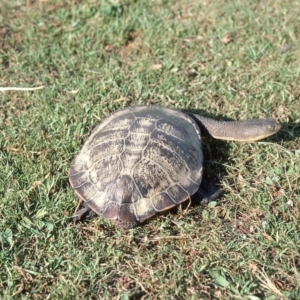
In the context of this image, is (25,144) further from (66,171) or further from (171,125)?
(171,125)

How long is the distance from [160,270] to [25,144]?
1.61 meters

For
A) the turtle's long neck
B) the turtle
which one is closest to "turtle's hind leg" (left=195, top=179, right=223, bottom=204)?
the turtle

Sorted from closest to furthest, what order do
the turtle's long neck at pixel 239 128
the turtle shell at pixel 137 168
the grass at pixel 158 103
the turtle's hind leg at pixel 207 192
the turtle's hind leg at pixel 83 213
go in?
the grass at pixel 158 103 → the turtle shell at pixel 137 168 → the turtle's hind leg at pixel 83 213 → the turtle's hind leg at pixel 207 192 → the turtle's long neck at pixel 239 128

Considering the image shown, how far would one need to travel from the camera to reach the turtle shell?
3.21 meters

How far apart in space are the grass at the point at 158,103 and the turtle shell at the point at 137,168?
0.19 metres

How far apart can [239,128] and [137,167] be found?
1.11 metres

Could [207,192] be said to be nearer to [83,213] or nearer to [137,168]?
[137,168]

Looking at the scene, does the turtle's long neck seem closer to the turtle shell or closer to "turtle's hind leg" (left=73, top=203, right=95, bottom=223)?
the turtle shell

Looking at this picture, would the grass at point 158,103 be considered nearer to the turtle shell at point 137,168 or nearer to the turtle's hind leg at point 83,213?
the turtle's hind leg at point 83,213

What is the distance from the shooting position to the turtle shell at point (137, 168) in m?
3.21

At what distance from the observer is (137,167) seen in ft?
10.7

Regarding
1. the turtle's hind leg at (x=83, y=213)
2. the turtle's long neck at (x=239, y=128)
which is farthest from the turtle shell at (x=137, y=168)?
the turtle's long neck at (x=239, y=128)

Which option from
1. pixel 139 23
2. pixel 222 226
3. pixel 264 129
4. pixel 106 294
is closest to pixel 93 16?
pixel 139 23

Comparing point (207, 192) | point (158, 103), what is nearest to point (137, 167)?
point (207, 192)
